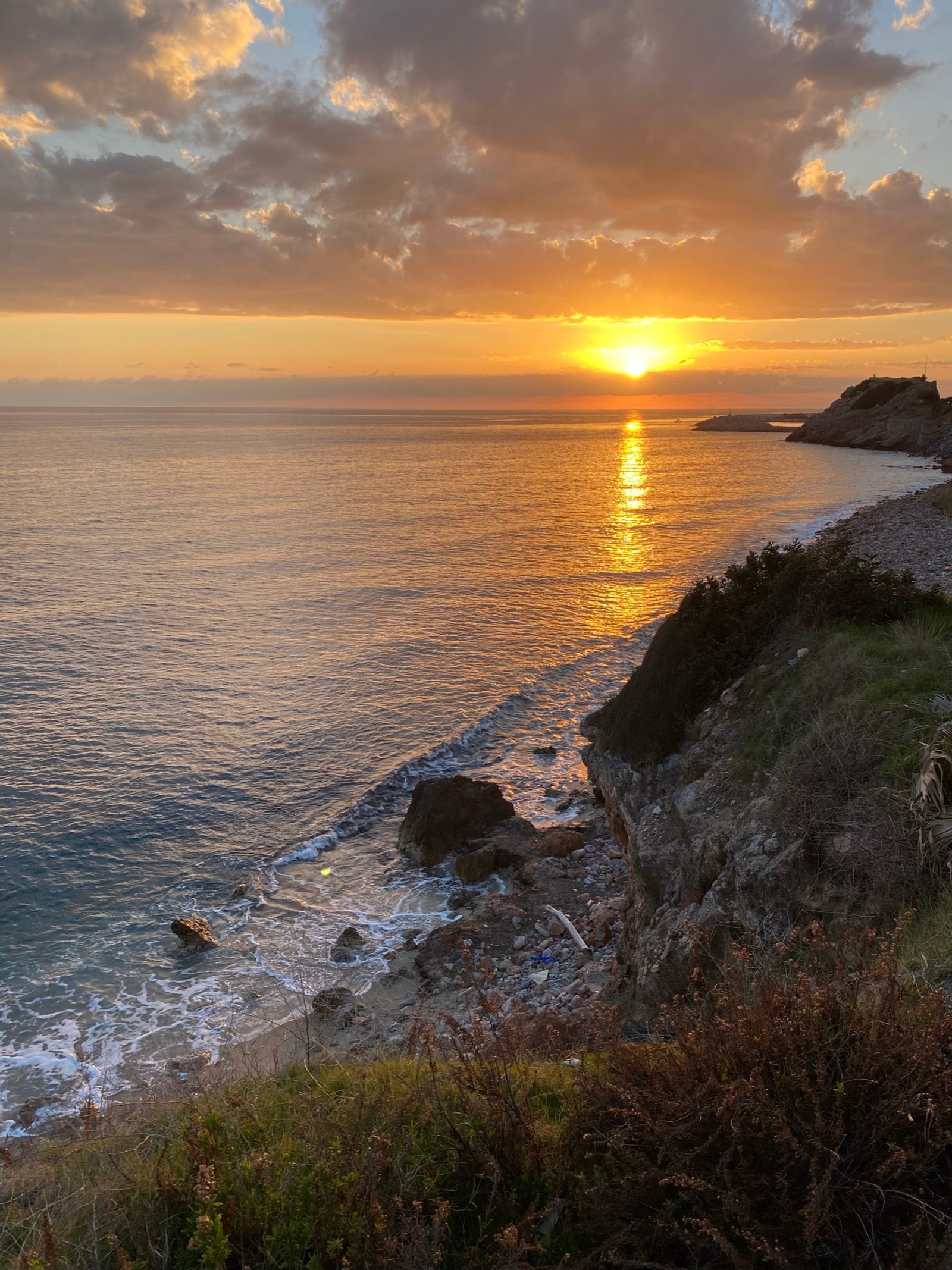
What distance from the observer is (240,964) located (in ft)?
40.4

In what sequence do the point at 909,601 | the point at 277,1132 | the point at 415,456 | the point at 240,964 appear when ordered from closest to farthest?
the point at 277,1132
the point at 909,601
the point at 240,964
the point at 415,456

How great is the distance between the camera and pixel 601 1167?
161 inches

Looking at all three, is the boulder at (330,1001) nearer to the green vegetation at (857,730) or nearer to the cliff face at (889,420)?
the green vegetation at (857,730)

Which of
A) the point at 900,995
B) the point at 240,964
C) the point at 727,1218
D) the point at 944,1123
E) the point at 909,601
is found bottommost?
the point at 240,964

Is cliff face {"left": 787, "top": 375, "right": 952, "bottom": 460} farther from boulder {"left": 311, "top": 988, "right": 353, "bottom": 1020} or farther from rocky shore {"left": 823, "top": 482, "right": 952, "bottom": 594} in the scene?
boulder {"left": 311, "top": 988, "right": 353, "bottom": 1020}

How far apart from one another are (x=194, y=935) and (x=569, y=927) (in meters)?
6.11

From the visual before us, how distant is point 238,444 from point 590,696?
13712cm

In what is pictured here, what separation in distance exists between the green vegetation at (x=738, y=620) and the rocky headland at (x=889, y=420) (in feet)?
322

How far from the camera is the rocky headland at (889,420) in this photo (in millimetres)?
108375

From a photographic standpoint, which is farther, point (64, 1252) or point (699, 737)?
point (699, 737)

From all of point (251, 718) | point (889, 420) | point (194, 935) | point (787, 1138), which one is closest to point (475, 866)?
point (194, 935)

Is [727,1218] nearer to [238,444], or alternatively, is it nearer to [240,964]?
[240,964]

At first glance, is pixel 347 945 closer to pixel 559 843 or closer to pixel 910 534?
pixel 559 843

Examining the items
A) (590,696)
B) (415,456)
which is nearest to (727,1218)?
(590,696)
